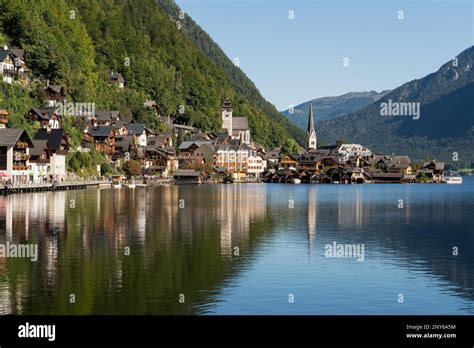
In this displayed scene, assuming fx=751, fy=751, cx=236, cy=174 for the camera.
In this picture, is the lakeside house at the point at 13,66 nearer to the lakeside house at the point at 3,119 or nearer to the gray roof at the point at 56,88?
the gray roof at the point at 56,88

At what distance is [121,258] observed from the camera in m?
33.0

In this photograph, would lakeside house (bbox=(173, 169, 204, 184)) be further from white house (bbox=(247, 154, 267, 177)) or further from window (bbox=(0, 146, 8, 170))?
window (bbox=(0, 146, 8, 170))

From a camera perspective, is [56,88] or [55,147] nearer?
[55,147]

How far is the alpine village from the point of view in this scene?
92.1 m

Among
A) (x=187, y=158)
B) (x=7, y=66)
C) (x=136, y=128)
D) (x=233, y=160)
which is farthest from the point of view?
(x=233, y=160)

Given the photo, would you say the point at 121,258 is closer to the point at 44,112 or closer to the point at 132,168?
the point at 44,112

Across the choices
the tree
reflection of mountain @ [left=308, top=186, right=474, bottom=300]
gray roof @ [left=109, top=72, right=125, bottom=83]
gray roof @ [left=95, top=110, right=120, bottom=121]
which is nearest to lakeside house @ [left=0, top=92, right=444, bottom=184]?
gray roof @ [left=95, top=110, right=120, bottom=121]

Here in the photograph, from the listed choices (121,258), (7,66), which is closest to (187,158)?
(7,66)

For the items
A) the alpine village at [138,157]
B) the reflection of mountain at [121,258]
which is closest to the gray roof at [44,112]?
the alpine village at [138,157]

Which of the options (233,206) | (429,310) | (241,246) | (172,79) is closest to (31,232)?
(241,246)

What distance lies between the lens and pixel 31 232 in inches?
1633

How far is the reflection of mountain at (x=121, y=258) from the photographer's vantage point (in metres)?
24.7

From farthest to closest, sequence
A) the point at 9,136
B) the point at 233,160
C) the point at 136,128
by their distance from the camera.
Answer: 1. the point at 233,160
2. the point at 136,128
3. the point at 9,136

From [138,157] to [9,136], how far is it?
5311 cm
